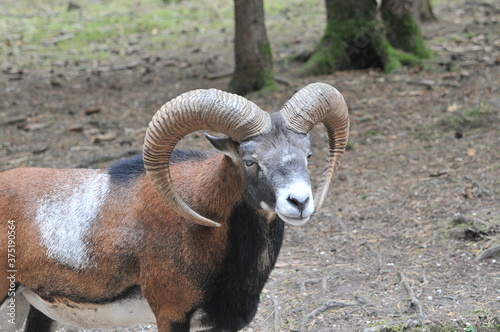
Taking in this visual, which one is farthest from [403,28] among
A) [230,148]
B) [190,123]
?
[190,123]

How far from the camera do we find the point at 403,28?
15.6 m

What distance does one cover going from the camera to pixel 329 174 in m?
5.68

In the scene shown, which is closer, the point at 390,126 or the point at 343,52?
the point at 390,126

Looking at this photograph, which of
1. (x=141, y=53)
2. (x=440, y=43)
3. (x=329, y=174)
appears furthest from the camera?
(x=141, y=53)

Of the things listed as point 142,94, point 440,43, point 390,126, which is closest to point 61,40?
point 142,94

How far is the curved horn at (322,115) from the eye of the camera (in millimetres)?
5023

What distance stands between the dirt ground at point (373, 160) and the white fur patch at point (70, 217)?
2.22 meters

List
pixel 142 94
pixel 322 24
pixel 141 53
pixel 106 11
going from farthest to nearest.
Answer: pixel 106 11
pixel 322 24
pixel 141 53
pixel 142 94

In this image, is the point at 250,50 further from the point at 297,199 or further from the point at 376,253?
the point at 297,199

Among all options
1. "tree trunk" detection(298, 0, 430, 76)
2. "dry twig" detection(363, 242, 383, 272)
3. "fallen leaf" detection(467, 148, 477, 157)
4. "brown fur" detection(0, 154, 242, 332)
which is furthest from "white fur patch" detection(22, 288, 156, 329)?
"tree trunk" detection(298, 0, 430, 76)

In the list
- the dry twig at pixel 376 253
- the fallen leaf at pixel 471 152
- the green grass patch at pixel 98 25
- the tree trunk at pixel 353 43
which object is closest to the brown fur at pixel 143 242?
the dry twig at pixel 376 253

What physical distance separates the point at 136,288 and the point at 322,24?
17.9 meters

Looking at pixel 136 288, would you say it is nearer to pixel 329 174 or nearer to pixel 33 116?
pixel 329 174

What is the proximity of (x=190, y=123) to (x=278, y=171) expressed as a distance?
2.64ft
